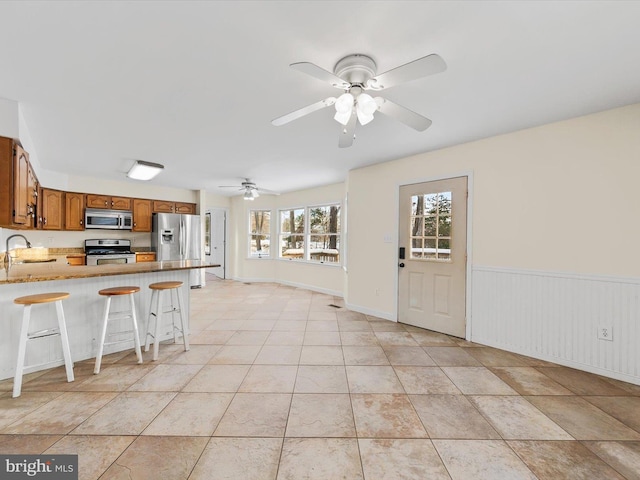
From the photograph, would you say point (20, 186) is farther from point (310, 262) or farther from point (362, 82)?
point (310, 262)

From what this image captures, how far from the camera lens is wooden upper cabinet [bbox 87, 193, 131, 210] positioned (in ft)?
17.8

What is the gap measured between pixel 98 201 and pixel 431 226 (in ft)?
20.4

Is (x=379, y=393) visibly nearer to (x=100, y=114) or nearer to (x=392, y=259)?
(x=392, y=259)

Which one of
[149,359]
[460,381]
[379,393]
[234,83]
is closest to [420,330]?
[460,381]

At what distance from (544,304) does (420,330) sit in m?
1.43

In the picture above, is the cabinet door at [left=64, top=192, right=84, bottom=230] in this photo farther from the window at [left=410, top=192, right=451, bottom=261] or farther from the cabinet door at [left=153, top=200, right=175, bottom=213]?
the window at [left=410, top=192, right=451, bottom=261]

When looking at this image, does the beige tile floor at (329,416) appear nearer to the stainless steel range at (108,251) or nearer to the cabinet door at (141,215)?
the stainless steel range at (108,251)

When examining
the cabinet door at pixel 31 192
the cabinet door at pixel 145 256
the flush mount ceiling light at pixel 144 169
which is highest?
the flush mount ceiling light at pixel 144 169

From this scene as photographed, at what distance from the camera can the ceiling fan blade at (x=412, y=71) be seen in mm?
1379

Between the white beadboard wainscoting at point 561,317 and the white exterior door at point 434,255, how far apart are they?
0.25 meters

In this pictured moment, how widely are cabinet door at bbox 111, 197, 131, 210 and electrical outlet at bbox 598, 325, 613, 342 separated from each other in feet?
25.0

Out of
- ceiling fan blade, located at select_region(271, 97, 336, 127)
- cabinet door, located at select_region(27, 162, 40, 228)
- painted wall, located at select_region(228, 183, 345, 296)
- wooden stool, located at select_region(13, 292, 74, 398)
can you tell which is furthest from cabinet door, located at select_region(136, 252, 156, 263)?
ceiling fan blade, located at select_region(271, 97, 336, 127)

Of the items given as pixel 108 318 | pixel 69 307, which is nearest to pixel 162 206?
pixel 69 307

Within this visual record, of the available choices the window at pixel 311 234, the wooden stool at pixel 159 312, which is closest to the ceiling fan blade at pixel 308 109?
the wooden stool at pixel 159 312
